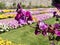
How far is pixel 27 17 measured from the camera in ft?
5.88

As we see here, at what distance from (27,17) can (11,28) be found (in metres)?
8.62

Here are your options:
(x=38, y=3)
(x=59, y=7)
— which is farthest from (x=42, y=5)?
(x=59, y=7)

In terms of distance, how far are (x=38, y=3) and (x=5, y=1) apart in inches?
149

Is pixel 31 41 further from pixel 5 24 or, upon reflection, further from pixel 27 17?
pixel 27 17

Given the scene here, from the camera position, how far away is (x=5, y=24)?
419 inches

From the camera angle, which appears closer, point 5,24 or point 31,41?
point 31,41

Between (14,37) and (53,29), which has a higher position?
(53,29)

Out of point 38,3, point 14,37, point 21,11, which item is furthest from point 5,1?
point 21,11

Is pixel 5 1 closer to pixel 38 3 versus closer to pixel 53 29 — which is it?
pixel 38 3

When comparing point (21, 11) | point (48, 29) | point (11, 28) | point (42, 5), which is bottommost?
point (42, 5)

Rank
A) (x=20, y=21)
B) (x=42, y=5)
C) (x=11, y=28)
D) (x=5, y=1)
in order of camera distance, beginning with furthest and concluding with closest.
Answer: (x=42, y=5), (x=5, y=1), (x=11, y=28), (x=20, y=21)

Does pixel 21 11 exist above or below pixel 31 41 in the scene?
above

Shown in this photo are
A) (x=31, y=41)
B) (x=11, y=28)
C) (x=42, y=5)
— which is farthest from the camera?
(x=42, y=5)

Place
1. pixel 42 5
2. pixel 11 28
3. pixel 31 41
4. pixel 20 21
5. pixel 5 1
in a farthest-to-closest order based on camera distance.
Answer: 1. pixel 42 5
2. pixel 5 1
3. pixel 11 28
4. pixel 31 41
5. pixel 20 21
